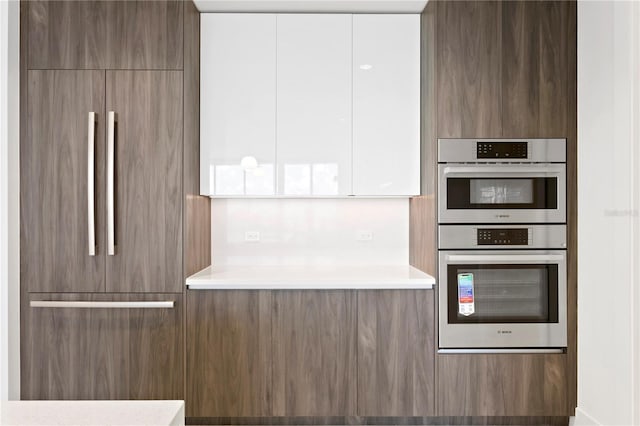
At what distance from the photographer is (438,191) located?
2609 millimetres

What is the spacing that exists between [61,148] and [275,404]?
1.71 metres

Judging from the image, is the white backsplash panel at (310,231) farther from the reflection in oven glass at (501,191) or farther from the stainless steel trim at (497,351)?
the stainless steel trim at (497,351)

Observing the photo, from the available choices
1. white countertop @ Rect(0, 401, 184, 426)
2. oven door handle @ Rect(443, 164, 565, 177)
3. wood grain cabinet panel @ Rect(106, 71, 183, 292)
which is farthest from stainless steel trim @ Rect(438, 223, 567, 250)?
white countertop @ Rect(0, 401, 184, 426)

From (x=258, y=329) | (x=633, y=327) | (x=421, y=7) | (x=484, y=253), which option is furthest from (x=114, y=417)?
(x=421, y=7)

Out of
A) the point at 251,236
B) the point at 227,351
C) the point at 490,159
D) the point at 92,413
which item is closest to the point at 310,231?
the point at 251,236

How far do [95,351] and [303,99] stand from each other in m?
1.72

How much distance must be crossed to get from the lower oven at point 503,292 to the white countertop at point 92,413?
189cm

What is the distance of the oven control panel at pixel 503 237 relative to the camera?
2594 mm

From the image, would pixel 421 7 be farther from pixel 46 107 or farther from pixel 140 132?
pixel 46 107

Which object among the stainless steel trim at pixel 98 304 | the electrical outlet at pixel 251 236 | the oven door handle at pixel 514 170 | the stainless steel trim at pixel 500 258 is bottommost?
the stainless steel trim at pixel 98 304

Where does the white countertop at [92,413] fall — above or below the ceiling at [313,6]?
below

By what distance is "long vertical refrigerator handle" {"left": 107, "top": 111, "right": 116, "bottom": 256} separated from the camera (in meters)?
2.50

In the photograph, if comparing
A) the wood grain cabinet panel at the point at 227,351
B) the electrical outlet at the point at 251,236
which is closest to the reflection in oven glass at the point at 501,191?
the wood grain cabinet panel at the point at 227,351

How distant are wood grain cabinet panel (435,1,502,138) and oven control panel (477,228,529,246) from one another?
0.50m
